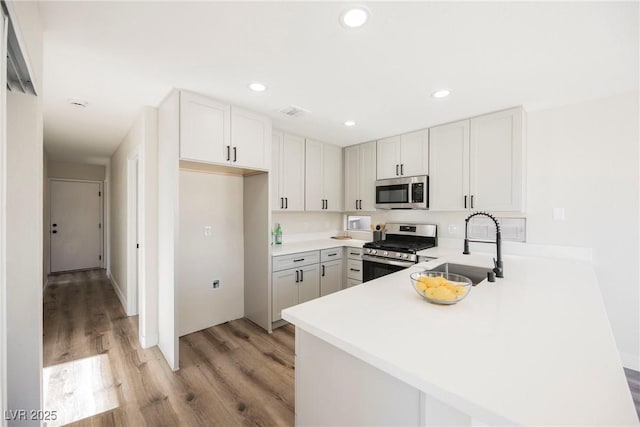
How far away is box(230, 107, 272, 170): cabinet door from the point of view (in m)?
2.63

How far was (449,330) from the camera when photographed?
1.08 m

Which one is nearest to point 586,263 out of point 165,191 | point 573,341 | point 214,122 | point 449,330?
point 573,341

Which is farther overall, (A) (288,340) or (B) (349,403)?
(A) (288,340)

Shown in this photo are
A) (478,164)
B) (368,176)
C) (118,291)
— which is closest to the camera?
(478,164)

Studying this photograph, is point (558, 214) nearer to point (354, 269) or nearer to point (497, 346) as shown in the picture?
point (354, 269)

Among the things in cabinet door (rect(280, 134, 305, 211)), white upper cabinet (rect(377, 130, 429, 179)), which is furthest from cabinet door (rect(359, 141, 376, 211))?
cabinet door (rect(280, 134, 305, 211))

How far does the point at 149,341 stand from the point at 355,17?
320 centimetres

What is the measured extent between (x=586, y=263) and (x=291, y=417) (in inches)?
109

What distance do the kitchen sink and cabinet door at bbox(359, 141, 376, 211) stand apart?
1.70 m

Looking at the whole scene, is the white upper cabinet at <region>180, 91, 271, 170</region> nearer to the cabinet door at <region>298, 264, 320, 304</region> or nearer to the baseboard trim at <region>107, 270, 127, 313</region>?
the cabinet door at <region>298, 264, 320, 304</region>

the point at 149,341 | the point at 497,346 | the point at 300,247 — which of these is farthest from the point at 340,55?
the point at 149,341

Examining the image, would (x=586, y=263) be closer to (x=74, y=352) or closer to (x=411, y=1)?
(x=411, y=1)

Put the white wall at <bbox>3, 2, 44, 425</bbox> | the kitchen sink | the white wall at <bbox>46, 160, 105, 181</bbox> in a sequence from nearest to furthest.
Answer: the white wall at <bbox>3, 2, 44, 425</bbox>
the kitchen sink
the white wall at <bbox>46, 160, 105, 181</bbox>

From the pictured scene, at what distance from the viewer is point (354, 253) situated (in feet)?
12.1
